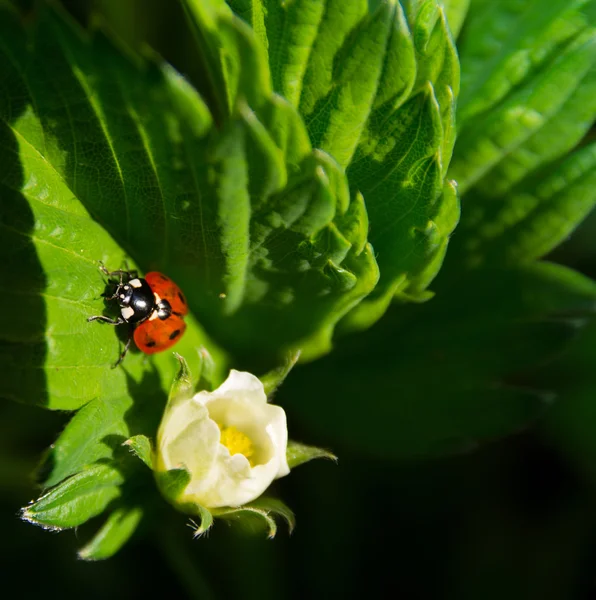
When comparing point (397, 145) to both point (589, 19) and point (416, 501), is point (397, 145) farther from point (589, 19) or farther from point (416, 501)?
point (416, 501)

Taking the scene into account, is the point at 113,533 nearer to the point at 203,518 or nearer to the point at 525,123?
the point at 203,518

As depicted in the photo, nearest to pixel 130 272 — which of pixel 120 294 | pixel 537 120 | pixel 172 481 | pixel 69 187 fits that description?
pixel 120 294

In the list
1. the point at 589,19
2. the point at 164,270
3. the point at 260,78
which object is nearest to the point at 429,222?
the point at 260,78

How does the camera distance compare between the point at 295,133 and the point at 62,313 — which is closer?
the point at 295,133

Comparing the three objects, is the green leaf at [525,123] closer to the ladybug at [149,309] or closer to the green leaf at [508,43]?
the green leaf at [508,43]

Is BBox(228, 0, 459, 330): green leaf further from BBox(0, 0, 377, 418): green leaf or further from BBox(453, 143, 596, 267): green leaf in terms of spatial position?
BBox(453, 143, 596, 267): green leaf

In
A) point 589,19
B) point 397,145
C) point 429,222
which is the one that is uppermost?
point 589,19

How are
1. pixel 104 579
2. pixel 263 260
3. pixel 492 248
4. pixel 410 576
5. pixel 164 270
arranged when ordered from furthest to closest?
pixel 410 576 < pixel 104 579 < pixel 492 248 < pixel 164 270 < pixel 263 260

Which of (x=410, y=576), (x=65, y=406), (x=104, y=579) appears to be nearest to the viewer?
(x=65, y=406)
